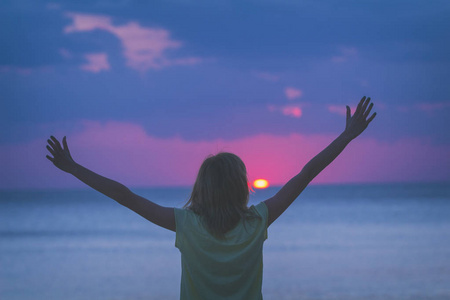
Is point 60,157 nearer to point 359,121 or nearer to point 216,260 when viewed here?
point 216,260

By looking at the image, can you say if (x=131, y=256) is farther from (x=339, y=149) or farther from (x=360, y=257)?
(x=339, y=149)

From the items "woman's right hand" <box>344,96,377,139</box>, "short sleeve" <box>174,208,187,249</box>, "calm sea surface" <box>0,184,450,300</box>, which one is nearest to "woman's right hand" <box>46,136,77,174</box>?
"short sleeve" <box>174,208,187,249</box>

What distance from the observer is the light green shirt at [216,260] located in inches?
87.0

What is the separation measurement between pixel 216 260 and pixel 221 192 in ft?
0.92

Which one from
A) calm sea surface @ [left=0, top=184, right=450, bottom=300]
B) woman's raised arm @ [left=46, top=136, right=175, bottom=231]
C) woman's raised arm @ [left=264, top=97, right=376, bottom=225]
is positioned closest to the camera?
woman's raised arm @ [left=46, top=136, right=175, bottom=231]

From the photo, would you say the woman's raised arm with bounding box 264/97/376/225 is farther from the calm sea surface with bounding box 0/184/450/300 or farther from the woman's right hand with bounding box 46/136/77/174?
the calm sea surface with bounding box 0/184/450/300

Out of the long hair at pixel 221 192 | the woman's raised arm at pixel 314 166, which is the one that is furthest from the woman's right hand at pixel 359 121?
the long hair at pixel 221 192

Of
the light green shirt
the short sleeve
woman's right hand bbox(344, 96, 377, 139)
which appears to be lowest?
the light green shirt

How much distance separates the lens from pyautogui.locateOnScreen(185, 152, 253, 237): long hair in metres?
2.26

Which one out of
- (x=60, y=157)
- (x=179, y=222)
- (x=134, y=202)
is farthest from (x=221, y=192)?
(x=60, y=157)

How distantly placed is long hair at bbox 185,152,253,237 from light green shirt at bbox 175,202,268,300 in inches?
2.0

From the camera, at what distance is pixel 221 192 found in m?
2.29

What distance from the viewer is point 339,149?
2.54m

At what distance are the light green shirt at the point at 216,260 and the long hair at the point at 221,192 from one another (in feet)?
0.16
